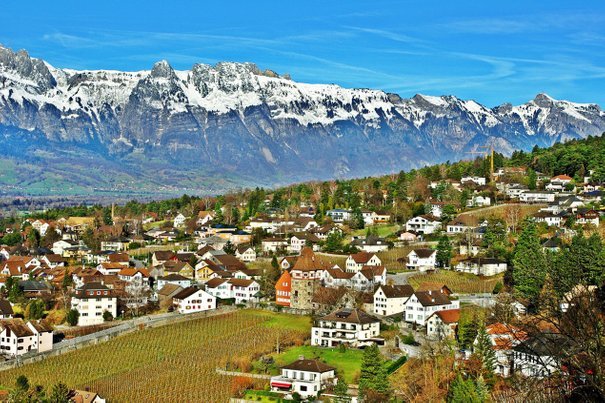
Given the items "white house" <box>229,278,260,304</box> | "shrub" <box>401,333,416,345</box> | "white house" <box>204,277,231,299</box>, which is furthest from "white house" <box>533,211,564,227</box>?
"shrub" <box>401,333,416,345</box>

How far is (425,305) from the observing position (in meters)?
44.6

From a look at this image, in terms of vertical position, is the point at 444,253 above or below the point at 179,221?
above

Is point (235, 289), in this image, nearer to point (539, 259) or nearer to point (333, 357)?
point (333, 357)

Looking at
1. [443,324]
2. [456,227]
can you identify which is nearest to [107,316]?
[443,324]

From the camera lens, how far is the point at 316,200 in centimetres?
9269

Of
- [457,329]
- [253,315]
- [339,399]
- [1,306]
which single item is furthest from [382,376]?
[1,306]

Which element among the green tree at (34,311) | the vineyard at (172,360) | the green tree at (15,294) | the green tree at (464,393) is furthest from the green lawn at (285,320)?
the green tree at (464,393)

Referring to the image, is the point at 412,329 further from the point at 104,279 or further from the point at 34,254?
the point at 34,254

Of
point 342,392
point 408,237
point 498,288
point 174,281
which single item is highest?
point 408,237

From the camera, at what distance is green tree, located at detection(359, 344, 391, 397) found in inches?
1245

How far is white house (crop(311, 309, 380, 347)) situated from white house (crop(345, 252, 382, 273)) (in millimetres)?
13846

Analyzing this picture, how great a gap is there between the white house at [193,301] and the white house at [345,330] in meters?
12.6

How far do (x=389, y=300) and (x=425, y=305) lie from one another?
324 cm

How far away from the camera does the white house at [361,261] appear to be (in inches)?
2272
